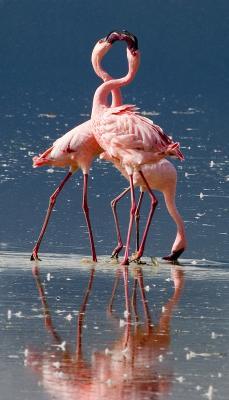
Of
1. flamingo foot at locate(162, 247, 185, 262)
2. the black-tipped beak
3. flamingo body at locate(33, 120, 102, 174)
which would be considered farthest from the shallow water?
the black-tipped beak

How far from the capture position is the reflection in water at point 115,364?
7762 mm

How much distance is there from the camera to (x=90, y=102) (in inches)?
1303

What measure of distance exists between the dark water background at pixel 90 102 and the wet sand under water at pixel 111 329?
38.1 inches

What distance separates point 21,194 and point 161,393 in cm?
803

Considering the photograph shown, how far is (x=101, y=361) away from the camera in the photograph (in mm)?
8438

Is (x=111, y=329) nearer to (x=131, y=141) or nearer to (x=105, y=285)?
(x=105, y=285)

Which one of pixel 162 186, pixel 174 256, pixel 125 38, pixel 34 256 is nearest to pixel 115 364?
Result: pixel 34 256

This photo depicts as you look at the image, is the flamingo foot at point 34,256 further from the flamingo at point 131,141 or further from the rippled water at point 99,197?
the flamingo at point 131,141

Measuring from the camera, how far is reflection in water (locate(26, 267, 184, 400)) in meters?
7.76

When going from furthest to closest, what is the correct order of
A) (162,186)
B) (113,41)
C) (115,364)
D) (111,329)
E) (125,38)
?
(113,41), (125,38), (162,186), (111,329), (115,364)

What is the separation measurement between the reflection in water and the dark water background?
302 cm

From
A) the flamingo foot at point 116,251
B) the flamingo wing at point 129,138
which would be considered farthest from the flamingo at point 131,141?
the flamingo foot at point 116,251

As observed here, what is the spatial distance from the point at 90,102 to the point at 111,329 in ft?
78.5

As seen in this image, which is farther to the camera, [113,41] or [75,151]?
[113,41]
